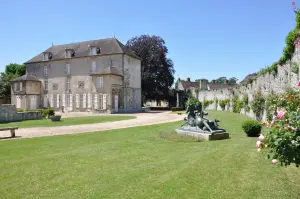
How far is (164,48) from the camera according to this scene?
145 feet

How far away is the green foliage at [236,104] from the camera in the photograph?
2728 cm

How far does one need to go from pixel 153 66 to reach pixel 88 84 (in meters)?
11.6

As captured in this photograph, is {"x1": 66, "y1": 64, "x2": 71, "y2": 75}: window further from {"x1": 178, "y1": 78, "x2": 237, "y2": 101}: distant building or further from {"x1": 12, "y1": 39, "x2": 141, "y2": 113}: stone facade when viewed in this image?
{"x1": 178, "y1": 78, "x2": 237, "y2": 101}: distant building

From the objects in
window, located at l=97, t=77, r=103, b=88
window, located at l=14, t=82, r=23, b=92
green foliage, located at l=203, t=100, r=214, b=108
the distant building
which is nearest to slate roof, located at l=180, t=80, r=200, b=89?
the distant building

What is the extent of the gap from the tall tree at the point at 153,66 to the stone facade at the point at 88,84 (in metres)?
4.75

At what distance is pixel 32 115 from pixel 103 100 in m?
10.8

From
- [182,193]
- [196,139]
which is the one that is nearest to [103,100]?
[196,139]

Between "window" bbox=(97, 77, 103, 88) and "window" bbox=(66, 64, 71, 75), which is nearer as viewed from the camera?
"window" bbox=(97, 77, 103, 88)

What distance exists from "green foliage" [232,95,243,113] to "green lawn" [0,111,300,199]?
1950 cm

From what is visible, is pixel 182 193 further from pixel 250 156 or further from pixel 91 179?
pixel 250 156

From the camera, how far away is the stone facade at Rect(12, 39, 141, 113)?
3309 cm

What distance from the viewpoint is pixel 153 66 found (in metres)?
42.3

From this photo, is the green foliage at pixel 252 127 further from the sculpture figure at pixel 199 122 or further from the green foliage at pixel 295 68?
the green foliage at pixel 295 68

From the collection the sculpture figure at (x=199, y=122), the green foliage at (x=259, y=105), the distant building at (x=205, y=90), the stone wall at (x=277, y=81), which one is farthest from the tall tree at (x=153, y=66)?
the sculpture figure at (x=199, y=122)
